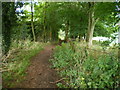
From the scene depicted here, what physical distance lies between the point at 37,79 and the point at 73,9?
6679 millimetres

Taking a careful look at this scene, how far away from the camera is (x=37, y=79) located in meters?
3.06

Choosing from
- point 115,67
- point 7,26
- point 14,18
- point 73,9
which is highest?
point 73,9

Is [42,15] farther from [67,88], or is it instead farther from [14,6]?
[67,88]

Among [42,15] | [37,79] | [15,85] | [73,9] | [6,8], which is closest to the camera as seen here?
[15,85]

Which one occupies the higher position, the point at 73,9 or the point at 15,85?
the point at 73,9

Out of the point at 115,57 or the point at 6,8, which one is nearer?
the point at 115,57

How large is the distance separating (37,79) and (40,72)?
53 centimetres

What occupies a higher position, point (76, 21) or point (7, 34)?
point (76, 21)

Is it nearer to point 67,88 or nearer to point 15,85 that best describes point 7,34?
point 15,85

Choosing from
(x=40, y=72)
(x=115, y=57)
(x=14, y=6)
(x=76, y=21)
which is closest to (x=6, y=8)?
(x=14, y=6)

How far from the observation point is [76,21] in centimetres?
844

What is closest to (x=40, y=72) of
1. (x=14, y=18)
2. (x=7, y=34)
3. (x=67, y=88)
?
(x=67, y=88)

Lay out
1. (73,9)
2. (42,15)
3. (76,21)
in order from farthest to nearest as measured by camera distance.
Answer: (42,15) → (76,21) → (73,9)

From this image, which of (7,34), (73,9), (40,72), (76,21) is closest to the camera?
(40,72)
